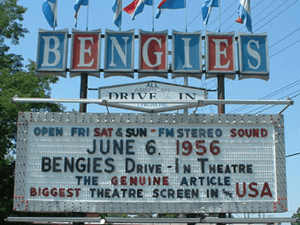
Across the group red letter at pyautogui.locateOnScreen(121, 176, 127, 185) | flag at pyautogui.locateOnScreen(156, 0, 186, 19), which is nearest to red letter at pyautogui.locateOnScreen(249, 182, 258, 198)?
Result: red letter at pyautogui.locateOnScreen(121, 176, 127, 185)

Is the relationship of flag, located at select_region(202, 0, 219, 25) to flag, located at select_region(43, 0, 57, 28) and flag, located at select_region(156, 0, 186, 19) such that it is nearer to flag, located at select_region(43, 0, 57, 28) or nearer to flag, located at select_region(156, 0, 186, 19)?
flag, located at select_region(156, 0, 186, 19)

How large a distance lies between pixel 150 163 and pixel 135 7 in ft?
19.5

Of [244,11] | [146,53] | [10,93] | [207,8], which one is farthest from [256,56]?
[10,93]

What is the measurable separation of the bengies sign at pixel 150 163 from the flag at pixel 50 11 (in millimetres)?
4202

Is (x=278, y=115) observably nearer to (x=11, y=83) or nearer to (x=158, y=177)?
(x=158, y=177)

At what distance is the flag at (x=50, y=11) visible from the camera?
563 inches

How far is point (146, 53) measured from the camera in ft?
43.4

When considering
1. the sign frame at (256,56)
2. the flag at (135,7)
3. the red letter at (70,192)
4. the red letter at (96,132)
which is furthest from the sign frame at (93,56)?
the sign frame at (256,56)

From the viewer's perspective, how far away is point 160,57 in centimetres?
1323

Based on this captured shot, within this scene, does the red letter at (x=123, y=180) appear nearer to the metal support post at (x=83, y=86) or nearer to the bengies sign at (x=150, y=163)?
the bengies sign at (x=150, y=163)

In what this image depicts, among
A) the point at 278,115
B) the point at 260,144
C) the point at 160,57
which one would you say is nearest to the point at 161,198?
the point at 260,144

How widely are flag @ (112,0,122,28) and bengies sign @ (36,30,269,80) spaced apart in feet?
4.92

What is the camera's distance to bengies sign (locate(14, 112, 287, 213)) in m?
10.6

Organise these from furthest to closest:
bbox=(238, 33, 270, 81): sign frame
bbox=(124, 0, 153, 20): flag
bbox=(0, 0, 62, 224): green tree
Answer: bbox=(0, 0, 62, 224): green tree, bbox=(124, 0, 153, 20): flag, bbox=(238, 33, 270, 81): sign frame
